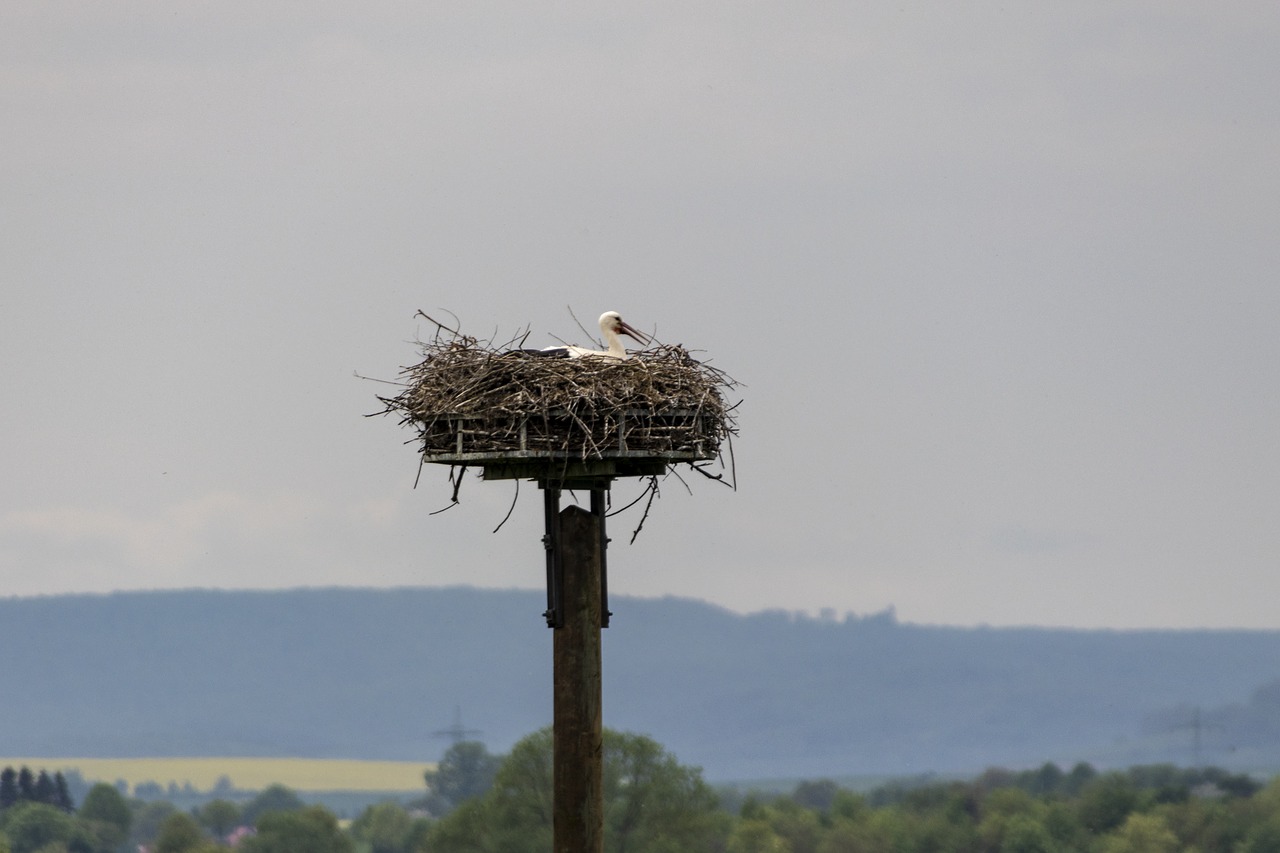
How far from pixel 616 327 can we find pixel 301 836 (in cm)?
5742

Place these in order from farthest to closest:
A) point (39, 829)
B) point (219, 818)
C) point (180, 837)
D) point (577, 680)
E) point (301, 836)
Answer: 1. point (219, 818)
2. point (39, 829)
3. point (180, 837)
4. point (301, 836)
5. point (577, 680)

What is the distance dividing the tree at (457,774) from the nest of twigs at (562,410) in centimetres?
8756

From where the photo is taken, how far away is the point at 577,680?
39.3 ft

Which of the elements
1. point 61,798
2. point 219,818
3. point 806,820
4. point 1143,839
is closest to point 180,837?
point 219,818

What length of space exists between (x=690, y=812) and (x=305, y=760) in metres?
154

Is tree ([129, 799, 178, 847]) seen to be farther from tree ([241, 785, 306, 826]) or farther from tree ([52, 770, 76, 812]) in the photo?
tree ([241, 785, 306, 826])

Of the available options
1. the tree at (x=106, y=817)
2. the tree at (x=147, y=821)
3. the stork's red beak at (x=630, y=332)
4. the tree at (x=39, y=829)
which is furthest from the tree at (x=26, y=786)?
the stork's red beak at (x=630, y=332)

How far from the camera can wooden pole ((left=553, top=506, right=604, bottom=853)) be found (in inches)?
471

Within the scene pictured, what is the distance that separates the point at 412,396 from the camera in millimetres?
13094

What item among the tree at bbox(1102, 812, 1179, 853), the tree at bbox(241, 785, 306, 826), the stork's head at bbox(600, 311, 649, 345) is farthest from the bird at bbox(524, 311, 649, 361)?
the tree at bbox(241, 785, 306, 826)

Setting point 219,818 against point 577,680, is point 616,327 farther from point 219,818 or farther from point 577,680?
point 219,818

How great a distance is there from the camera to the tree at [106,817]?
8731cm

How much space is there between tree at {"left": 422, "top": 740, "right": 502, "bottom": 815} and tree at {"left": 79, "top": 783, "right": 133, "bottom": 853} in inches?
603

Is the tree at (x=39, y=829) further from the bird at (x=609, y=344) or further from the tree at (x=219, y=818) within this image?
the bird at (x=609, y=344)
